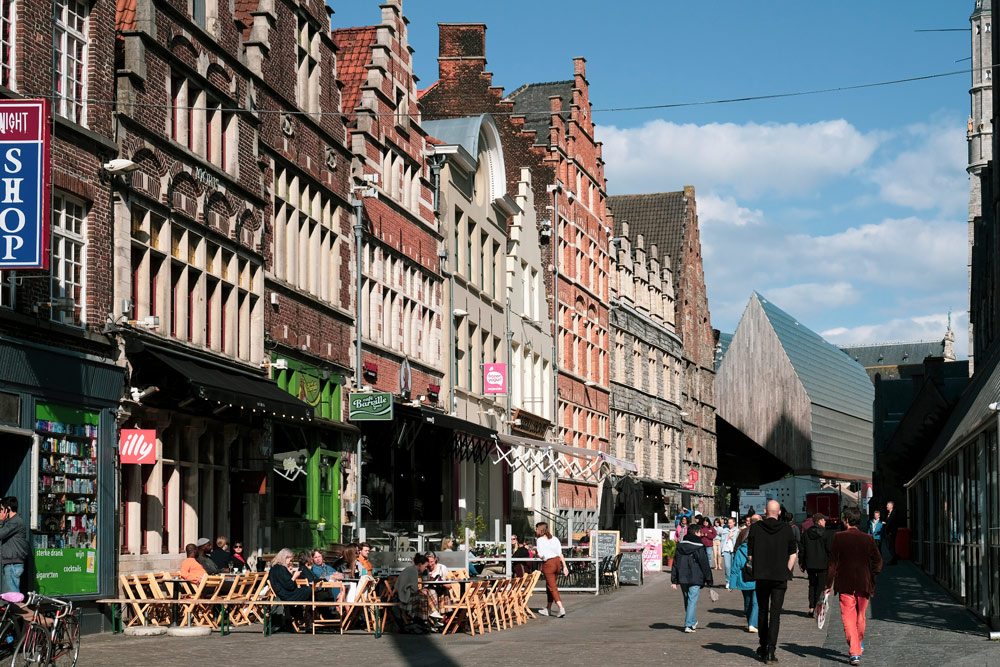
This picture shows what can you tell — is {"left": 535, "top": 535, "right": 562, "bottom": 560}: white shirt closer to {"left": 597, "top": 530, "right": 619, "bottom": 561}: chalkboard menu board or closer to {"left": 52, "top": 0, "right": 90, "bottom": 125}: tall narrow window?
{"left": 597, "top": 530, "right": 619, "bottom": 561}: chalkboard menu board

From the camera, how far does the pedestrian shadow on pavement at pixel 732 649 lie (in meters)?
16.0

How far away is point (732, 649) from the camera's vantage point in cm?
1661

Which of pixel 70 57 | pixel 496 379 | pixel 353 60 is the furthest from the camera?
pixel 496 379

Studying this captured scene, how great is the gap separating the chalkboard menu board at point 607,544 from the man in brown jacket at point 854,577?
→ 49.9 feet

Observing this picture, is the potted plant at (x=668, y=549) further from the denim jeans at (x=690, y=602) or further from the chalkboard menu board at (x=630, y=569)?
the denim jeans at (x=690, y=602)

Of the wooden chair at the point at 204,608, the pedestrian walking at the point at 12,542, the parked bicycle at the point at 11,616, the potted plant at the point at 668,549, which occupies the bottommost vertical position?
the potted plant at the point at 668,549

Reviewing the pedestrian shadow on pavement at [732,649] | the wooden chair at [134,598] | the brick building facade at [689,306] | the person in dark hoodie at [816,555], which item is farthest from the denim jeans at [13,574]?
the brick building facade at [689,306]

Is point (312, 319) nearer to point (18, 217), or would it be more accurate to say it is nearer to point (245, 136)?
point (245, 136)

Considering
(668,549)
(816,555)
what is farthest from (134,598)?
(668,549)

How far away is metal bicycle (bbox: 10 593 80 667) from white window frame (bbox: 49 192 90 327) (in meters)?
5.25

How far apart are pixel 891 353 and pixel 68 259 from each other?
585 ft

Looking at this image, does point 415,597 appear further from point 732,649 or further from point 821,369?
point 821,369

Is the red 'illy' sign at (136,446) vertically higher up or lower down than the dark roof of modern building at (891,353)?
lower down

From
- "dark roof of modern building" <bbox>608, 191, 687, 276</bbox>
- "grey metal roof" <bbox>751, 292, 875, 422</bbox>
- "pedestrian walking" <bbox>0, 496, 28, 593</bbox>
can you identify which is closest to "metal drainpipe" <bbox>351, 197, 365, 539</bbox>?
"pedestrian walking" <bbox>0, 496, 28, 593</bbox>
